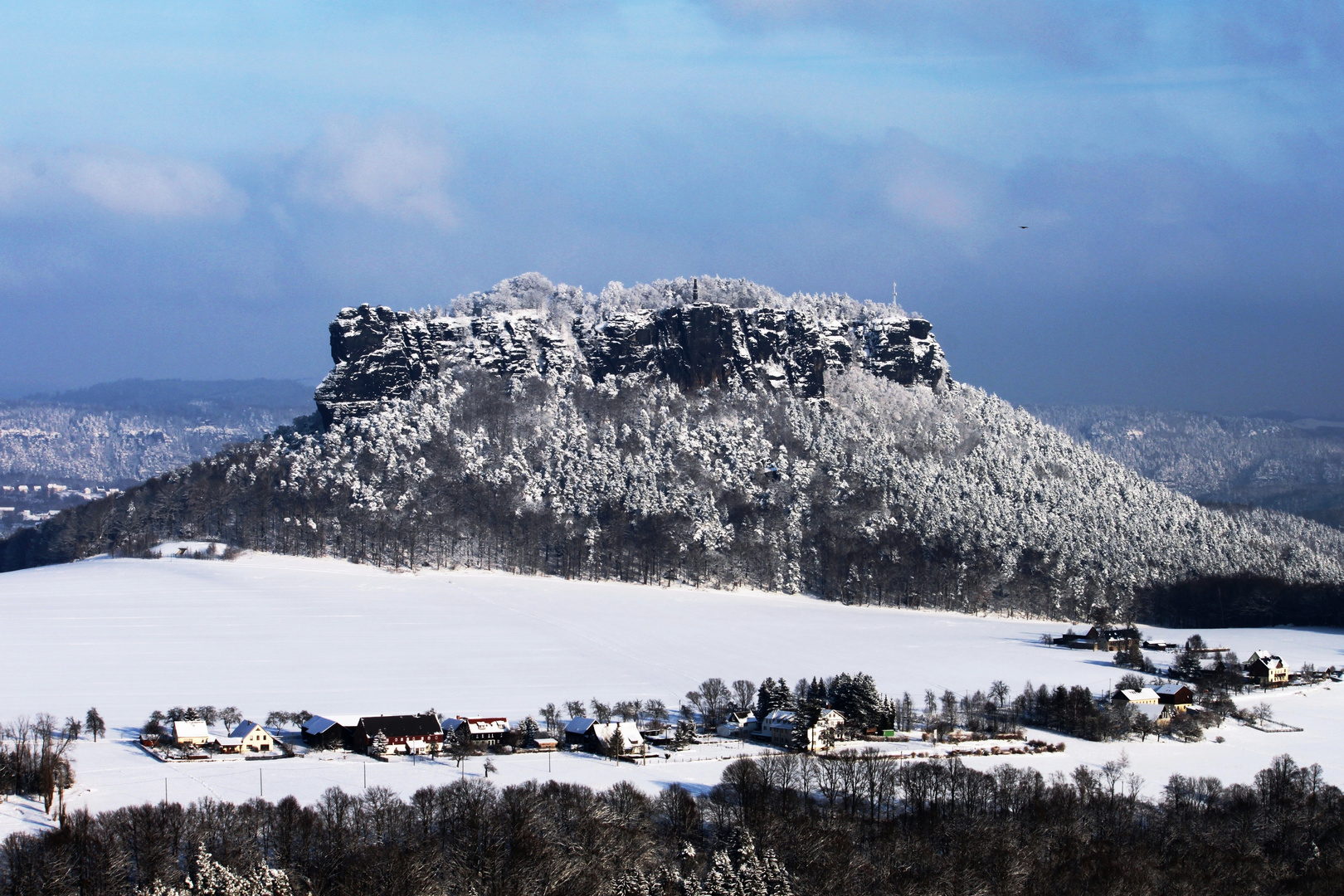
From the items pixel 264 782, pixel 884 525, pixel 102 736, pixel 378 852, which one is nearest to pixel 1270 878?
pixel 378 852

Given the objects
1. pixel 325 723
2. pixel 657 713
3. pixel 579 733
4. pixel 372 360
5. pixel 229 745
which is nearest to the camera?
pixel 229 745

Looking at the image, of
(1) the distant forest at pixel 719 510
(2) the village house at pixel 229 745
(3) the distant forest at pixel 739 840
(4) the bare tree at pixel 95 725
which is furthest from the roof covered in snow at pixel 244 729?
(1) the distant forest at pixel 719 510

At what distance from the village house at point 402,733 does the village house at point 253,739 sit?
4.20m

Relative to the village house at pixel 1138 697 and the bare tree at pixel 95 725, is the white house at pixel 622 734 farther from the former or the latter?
the village house at pixel 1138 697

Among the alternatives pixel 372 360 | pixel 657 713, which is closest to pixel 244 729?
pixel 657 713

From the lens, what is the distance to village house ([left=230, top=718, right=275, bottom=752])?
66938 millimetres

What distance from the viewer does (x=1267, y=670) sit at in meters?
99.6

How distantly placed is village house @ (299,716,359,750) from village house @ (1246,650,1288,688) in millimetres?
66188

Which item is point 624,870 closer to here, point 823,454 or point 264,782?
point 264,782

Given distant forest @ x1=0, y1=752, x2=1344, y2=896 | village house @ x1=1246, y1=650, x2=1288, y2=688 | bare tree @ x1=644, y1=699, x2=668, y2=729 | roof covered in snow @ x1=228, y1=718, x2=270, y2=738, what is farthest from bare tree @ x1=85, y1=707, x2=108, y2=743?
village house @ x1=1246, y1=650, x2=1288, y2=688

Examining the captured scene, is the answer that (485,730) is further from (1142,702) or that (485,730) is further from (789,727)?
(1142,702)

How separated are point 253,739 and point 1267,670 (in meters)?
72.5

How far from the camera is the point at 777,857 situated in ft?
165

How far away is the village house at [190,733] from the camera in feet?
219
